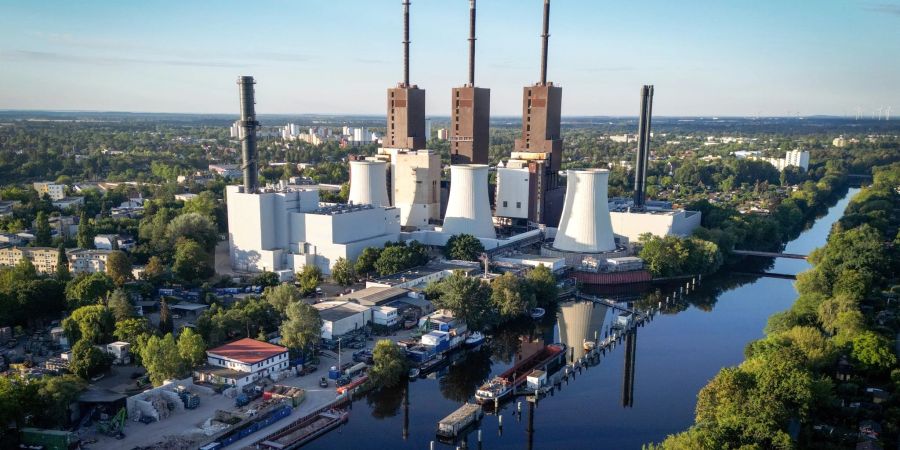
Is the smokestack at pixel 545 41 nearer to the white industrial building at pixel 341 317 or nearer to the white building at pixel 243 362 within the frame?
the white industrial building at pixel 341 317

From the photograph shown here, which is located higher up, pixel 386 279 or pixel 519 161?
pixel 519 161

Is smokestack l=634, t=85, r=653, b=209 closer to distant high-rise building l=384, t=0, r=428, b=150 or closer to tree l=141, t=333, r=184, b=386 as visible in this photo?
distant high-rise building l=384, t=0, r=428, b=150

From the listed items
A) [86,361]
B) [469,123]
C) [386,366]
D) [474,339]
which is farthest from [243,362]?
[469,123]

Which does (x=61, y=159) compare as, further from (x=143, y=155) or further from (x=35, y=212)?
(x=35, y=212)

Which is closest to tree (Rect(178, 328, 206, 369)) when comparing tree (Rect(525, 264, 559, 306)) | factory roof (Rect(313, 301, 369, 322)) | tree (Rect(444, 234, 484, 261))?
factory roof (Rect(313, 301, 369, 322))

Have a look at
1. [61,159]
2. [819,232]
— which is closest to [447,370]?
[819,232]
